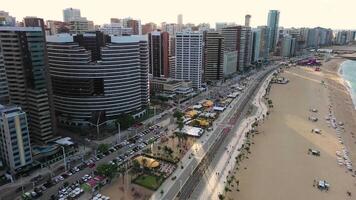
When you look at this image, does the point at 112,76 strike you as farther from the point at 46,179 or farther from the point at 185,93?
the point at 185,93

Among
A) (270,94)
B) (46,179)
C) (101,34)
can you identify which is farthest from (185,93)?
(46,179)

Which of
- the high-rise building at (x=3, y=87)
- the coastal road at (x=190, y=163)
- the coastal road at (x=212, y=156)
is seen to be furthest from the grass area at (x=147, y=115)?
the high-rise building at (x=3, y=87)

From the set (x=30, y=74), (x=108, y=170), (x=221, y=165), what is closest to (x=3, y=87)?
(x=30, y=74)

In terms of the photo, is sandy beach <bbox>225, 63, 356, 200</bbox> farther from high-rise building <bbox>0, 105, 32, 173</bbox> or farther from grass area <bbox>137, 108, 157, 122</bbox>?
high-rise building <bbox>0, 105, 32, 173</bbox>

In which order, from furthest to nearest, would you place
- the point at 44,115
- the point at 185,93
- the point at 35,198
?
1. the point at 185,93
2. the point at 44,115
3. the point at 35,198

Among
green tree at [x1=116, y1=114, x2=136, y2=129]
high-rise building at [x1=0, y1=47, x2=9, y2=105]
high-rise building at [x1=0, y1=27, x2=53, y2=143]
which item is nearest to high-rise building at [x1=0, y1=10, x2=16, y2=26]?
high-rise building at [x1=0, y1=27, x2=53, y2=143]
